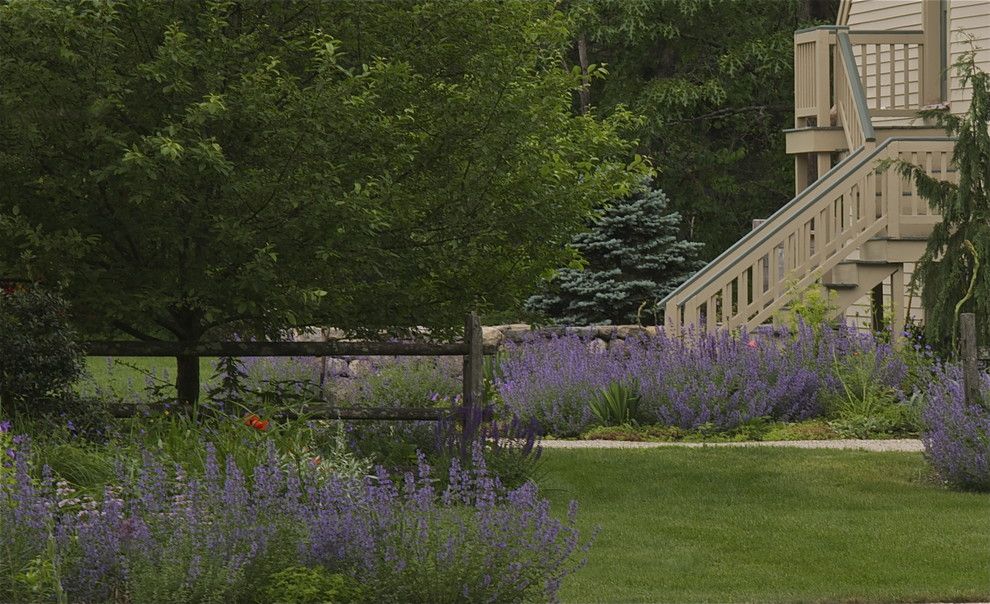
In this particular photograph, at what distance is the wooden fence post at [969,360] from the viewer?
1003 centimetres

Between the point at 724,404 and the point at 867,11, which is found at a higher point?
the point at 867,11

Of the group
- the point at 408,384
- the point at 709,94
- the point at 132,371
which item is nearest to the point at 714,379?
the point at 408,384

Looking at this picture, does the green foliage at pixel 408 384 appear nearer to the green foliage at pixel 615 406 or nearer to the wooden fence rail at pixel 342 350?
the green foliage at pixel 615 406

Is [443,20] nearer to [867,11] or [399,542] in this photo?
[399,542]

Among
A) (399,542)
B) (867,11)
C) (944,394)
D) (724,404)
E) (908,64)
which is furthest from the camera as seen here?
(867,11)

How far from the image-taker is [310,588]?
5996mm

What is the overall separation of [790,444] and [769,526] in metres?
4.00

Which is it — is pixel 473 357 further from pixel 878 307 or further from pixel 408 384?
pixel 878 307

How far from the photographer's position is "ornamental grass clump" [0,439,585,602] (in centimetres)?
Answer: 604

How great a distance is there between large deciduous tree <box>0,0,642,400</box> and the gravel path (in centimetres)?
260

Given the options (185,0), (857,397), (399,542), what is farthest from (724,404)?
(399,542)

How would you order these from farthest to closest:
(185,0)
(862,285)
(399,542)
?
(862,285) < (185,0) < (399,542)

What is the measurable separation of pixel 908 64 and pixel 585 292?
19.1ft

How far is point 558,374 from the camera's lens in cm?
1445
